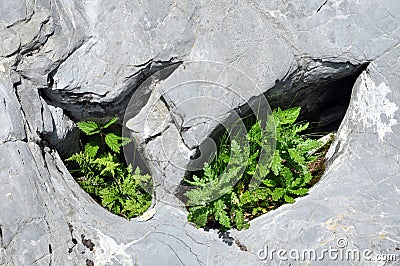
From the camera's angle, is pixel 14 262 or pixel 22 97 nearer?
pixel 14 262

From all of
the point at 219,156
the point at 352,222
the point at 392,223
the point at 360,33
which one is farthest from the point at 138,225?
the point at 360,33

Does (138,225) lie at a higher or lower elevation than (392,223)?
lower

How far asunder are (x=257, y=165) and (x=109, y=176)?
5.50 ft

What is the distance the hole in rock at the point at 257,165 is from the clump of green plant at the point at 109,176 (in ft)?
1.55

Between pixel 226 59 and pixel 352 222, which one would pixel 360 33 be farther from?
pixel 352 222

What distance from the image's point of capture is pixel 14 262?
15.2ft

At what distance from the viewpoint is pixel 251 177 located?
5613mm

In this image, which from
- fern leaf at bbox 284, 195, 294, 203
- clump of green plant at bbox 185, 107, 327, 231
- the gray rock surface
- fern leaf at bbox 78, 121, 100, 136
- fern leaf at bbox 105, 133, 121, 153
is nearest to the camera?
the gray rock surface

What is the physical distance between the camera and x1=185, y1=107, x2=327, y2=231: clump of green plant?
525 cm

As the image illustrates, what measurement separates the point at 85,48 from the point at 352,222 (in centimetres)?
292

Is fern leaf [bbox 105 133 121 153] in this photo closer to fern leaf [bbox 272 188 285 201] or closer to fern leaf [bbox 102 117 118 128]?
fern leaf [bbox 102 117 118 128]

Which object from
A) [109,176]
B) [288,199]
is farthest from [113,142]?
[288,199]

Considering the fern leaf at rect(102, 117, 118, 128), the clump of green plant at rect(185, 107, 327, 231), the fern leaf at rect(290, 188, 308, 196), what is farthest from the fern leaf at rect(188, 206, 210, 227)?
the fern leaf at rect(102, 117, 118, 128)

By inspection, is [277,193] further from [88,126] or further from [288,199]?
[88,126]
